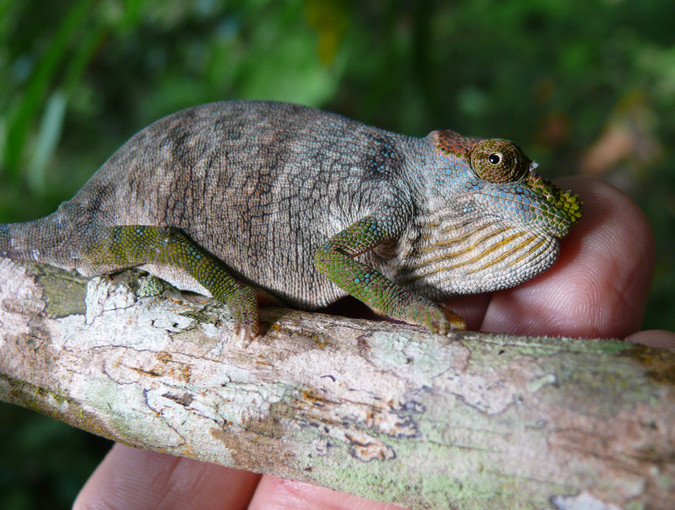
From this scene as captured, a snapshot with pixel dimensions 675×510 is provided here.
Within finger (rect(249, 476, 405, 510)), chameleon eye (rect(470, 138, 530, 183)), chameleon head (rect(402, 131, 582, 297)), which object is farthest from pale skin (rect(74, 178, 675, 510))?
chameleon eye (rect(470, 138, 530, 183))

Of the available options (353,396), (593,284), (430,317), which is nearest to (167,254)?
(353,396)

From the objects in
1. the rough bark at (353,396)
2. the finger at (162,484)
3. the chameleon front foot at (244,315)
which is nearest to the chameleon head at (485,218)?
the rough bark at (353,396)

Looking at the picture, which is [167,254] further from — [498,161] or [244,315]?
[498,161]

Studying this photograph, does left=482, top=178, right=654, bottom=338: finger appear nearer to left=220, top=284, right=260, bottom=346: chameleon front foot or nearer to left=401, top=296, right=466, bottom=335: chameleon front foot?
left=401, top=296, right=466, bottom=335: chameleon front foot

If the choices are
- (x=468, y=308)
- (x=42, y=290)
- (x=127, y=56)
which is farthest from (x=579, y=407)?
(x=127, y=56)

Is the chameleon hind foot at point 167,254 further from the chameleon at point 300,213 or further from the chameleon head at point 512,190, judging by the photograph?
the chameleon head at point 512,190

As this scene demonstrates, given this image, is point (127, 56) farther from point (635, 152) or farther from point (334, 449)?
point (635, 152)

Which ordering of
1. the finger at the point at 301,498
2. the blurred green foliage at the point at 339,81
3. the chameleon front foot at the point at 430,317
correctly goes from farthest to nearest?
the blurred green foliage at the point at 339,81 → the finger at the point at 301,498 → the chameleon front foot at the point at 430,317
